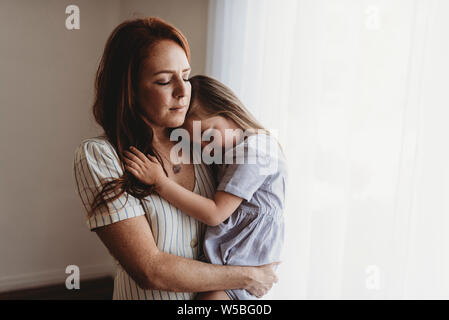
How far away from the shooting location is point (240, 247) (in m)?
0.86

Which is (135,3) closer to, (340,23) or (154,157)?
(340,23)

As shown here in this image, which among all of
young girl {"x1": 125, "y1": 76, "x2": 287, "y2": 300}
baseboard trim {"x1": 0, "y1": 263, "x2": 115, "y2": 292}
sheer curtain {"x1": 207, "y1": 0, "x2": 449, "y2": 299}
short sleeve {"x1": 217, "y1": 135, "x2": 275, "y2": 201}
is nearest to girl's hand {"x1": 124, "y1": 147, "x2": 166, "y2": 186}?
young girl {"x1": 125, "y1": 76, "x2": 287, "y2": 300}

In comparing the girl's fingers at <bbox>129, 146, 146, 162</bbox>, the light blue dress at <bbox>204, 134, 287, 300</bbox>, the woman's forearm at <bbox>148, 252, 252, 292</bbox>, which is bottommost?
the woman's forearm at <bbox>148, 252, 252, 292</bbox>

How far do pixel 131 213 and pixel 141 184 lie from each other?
71 millimetres

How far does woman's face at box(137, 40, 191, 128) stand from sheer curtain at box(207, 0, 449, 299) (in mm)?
525

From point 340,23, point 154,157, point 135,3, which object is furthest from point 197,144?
point 135,3

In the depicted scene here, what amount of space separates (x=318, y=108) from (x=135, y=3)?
1217 mm

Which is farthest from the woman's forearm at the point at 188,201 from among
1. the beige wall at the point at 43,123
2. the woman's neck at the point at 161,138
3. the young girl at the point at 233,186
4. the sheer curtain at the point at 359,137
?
the beige wall at the point at 43,123

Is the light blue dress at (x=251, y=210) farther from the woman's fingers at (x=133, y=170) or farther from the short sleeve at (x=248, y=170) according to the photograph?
the woman's fingers at (x=133, y=170)

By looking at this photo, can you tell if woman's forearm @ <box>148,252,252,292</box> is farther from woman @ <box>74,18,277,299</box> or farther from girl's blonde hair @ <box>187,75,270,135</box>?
girl's blonde hair @ <box>187,75,270,135</box>

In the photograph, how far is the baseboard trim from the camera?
2123mm

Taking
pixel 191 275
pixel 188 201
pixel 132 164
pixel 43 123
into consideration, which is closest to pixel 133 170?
pixel 132 164

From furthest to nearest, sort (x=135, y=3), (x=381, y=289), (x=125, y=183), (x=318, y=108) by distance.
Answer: (x=135, y=3)
(x=318, y=108)
(x=381, y=289)
(x=125, y=183)

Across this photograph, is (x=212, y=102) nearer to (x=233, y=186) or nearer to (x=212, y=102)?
(x=212, y=102)
